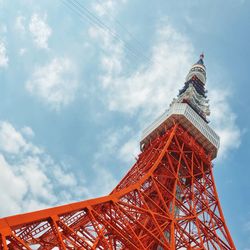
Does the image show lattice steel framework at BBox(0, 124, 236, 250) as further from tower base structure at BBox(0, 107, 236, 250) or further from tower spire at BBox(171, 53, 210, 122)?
tower spire at BBox(171, 53, 210, 122)

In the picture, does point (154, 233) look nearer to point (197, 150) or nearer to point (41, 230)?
point (41, 230)

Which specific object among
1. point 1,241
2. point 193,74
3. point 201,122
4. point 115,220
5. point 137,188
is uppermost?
point 193,74

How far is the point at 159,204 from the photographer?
66.7 ft

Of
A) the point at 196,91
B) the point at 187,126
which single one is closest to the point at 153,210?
the point at 187,126

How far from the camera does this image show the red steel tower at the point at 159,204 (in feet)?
41.3

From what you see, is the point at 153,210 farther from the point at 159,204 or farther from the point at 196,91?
the point at 196,91

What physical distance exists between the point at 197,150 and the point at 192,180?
8.14ft

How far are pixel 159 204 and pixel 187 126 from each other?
6.12 meters

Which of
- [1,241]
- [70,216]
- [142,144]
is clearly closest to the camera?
[1,241]

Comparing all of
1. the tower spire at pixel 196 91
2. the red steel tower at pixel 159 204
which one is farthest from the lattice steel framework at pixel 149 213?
the tower spire at pixel 196 91

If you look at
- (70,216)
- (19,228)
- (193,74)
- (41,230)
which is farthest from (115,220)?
(193,74)

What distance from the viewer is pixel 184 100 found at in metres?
26.7

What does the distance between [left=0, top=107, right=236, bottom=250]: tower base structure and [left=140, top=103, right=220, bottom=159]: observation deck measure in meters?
0.06

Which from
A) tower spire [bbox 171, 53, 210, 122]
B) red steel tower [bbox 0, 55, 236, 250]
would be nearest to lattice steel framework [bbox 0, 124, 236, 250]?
red steel tower [bbox 0, 55, 236, 250]
